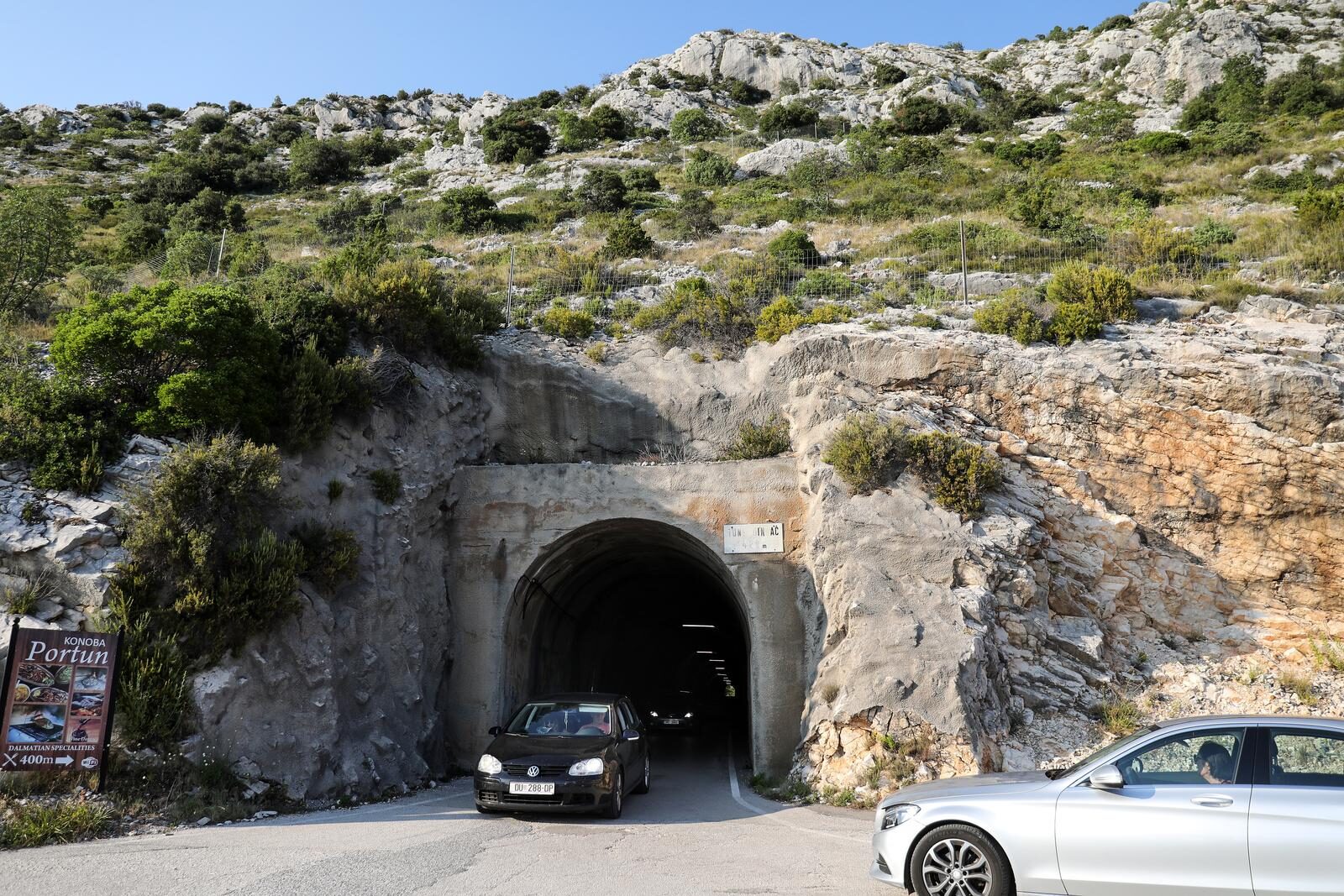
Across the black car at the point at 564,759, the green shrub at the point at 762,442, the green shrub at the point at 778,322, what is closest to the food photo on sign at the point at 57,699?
the black car at the point at 564,759

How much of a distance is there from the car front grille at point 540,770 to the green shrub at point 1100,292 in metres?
14.5

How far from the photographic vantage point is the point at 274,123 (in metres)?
63.4

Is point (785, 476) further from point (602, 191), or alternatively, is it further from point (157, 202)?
point (157, 202)

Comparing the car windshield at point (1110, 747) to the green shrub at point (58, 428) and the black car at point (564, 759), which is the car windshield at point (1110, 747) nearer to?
the black car at point (564, 759)

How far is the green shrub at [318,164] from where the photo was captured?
5147 cm

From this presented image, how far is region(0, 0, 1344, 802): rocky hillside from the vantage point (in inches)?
476

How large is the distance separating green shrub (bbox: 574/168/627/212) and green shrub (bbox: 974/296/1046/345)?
78.4ft

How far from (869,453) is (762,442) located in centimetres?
309

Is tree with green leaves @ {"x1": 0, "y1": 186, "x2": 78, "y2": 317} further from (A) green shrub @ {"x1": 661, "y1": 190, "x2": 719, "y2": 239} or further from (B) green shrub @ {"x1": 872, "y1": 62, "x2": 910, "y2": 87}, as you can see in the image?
(B) green shrub @ {"x1": 872, "y1": 62, "x2": 910, "y2": 87}

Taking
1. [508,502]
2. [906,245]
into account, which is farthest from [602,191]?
[508,502]

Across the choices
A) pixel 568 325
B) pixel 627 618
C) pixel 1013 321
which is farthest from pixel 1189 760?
pixel 627 618

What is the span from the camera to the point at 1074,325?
17953 mm

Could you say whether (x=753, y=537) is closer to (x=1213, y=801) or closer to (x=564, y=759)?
(x=564, y=759)

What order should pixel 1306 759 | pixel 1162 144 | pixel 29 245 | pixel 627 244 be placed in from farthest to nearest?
pixel 1162 144 → pixel 627 244 → pixel 29 245 → pixel 1306 759
